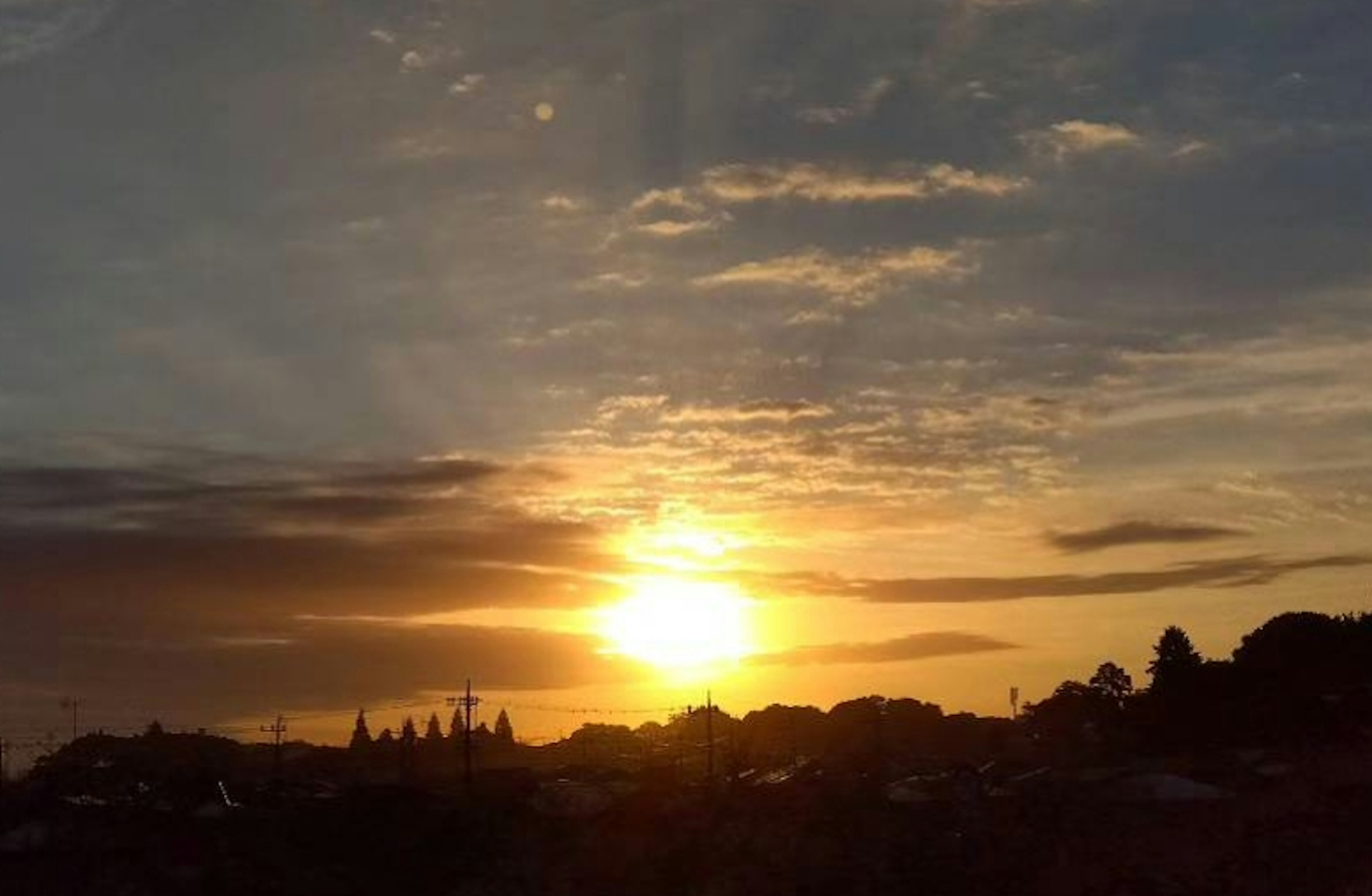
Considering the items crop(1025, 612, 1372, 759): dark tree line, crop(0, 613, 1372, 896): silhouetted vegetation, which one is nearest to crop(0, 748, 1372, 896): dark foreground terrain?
crop(0, 613, 1372, 896): silhouetted vegetation

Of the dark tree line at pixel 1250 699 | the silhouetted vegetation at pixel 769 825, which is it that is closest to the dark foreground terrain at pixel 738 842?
the silhouetted vegetation at pixel 769 825

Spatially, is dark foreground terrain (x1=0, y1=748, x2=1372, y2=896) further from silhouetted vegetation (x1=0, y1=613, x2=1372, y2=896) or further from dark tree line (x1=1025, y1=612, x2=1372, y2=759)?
dark tree line (x1=1025, y1=612, x2=1372, y2=759)

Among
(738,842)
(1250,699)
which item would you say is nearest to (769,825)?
(738,842)

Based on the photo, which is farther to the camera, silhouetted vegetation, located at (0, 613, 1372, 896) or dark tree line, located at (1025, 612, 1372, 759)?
dark tree line, located at (1025, 612, 1372, 759)

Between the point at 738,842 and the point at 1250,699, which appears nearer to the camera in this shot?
the point at 738,842

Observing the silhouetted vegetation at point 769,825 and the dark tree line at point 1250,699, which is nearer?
the silhouetted vegetation at point 769,825

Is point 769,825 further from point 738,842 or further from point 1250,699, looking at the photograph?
point 1250,699

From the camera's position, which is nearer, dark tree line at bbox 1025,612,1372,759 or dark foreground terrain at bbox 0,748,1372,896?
dark foreground terrain at bbox 0,748,1372,896

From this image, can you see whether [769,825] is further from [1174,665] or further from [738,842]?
[1174,665]

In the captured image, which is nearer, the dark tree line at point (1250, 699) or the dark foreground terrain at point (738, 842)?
the dark foreground terrain at point (738, 842)

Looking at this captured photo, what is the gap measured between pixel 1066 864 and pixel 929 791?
30.9 feet

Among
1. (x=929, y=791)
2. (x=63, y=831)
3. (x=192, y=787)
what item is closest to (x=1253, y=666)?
(x=929, y=791)

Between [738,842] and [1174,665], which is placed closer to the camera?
[738,842]

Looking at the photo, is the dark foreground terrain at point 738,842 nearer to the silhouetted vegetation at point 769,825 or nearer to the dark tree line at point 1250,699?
the silhouetted vegetation at point 769,825
